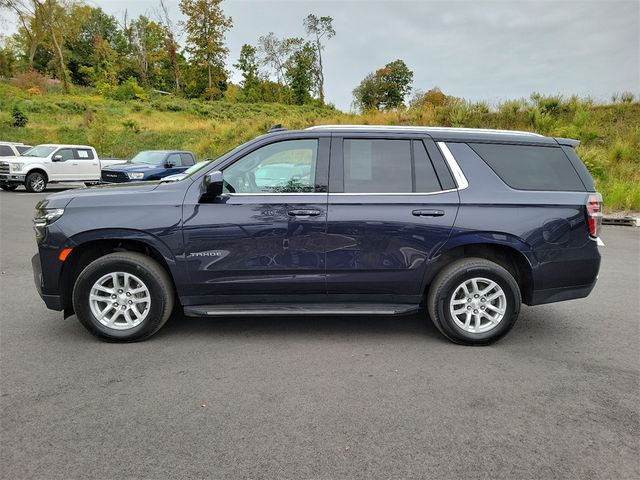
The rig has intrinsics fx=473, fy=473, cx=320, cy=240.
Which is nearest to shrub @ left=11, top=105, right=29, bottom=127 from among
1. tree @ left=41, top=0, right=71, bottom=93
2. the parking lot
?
tree @ left=41, top=0, right=71, bottom=93

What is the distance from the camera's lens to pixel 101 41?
73.1 m

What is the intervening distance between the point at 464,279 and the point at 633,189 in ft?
41.7

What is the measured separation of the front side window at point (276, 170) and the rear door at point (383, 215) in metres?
0.22

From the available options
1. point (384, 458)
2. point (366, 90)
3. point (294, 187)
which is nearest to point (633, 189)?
point (294, 187)

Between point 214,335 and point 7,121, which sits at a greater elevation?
point 7,121

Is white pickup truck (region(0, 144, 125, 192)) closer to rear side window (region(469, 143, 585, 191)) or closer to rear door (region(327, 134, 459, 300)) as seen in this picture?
rear door (region(327, 134, 459, 300))

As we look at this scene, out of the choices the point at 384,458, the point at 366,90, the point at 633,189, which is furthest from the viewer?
the point at 366,90

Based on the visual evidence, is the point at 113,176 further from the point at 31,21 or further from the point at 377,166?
the point at 31,21

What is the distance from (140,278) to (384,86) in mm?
73572

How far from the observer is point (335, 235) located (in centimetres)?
406

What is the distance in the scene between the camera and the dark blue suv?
4031 millimetres

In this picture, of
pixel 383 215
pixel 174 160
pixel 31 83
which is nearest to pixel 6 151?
pixel 174 160

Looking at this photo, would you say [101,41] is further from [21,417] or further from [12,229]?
[21,417]

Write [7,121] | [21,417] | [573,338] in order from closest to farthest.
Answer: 1. [21,417]
2. [573,338]
3. [7,121]
